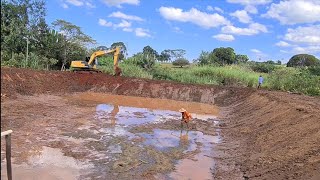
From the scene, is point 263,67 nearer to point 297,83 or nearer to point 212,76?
point 212,76

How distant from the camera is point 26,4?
33.2 metres

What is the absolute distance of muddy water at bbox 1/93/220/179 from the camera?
8938 mm

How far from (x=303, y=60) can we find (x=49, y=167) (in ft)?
200

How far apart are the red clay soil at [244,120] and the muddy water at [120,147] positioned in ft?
3.11

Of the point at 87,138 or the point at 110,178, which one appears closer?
the point at 110,178

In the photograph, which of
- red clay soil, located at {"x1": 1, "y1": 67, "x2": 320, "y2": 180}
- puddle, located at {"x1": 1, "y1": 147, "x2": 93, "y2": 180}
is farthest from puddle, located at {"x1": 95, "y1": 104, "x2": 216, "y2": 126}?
puddle, located at {"x1": 1, "y1": 147, "x2": 93, "y2": 180}

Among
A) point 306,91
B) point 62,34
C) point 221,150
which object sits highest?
point 62,34

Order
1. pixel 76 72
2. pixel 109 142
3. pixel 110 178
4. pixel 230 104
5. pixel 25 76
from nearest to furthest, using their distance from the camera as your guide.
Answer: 1. pixel 110 178
2. pixel 109 142
3. pixel 25 76
4. pixel 230 104
5. pixel 76 72

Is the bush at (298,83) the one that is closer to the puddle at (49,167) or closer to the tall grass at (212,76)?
the tall grass at (212,76)

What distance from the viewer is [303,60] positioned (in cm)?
6212

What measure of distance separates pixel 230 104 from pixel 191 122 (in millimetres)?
9912

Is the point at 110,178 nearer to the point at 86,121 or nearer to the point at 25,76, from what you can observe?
the point at 86,121

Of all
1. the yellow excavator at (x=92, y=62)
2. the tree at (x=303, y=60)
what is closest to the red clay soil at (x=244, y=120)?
the yellow excavator at (x=92, y=62)

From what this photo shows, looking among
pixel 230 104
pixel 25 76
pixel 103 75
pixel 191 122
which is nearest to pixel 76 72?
pixel 103 75
